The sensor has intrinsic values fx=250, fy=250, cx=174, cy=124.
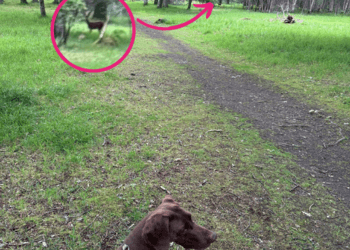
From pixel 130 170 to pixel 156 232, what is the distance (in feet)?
8.27

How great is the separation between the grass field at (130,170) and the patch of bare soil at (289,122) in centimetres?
39

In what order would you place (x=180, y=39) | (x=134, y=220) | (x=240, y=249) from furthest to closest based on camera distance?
1. (x=180, y=39)
2. (x=134, y=220)
3. (x=240, y=249)

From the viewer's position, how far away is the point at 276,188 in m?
4.35

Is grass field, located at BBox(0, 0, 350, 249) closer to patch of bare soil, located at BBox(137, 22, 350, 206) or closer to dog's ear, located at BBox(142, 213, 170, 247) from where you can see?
patch of bare soil, located at BBox(137, 22, 350, 206)

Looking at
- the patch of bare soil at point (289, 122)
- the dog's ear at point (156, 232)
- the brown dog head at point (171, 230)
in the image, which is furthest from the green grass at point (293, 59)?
the dog's ear at point (156, 232)

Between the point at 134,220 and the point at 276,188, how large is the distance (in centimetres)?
249

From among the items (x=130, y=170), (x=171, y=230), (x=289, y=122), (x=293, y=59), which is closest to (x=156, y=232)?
(x=171, y=230)

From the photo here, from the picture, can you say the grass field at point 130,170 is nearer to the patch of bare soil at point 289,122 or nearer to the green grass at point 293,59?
the patch of bare soil at point 289,122

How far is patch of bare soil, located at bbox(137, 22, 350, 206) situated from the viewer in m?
4.95

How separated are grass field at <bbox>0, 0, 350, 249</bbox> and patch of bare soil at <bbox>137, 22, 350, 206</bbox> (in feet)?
1.29

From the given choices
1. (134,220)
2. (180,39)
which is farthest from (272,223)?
(180,39)

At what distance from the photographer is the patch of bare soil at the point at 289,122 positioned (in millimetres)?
4949

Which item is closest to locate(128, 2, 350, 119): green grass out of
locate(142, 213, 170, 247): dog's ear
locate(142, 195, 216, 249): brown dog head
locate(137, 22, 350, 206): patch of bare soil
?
locate(137, 22, 350, 206): patch of bare soil

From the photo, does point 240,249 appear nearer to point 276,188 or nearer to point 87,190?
point 276,188
